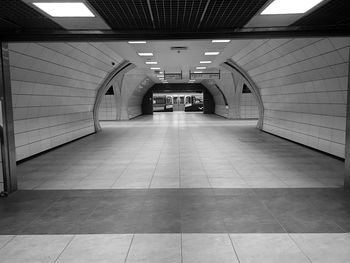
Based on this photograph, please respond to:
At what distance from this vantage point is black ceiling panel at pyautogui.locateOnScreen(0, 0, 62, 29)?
4.39m

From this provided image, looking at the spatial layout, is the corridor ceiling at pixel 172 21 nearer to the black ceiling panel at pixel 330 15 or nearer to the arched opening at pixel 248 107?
the black ceiling panel at pixel 330 15

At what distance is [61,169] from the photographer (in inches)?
334

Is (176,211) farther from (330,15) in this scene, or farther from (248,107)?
(248,107)

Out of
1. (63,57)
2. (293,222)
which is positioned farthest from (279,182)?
(63,57)

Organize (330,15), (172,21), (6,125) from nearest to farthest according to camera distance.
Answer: (330,15), (172,21), (6,125)

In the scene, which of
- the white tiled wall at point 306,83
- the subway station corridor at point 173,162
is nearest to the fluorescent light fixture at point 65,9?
the subway station corridor at point 173,162

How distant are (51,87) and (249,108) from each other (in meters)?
20.0

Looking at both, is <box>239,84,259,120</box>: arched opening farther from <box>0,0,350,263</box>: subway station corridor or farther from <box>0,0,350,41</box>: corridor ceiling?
<box>0,0,350,41</box>: corridor ceiling

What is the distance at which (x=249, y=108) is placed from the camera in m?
28.0

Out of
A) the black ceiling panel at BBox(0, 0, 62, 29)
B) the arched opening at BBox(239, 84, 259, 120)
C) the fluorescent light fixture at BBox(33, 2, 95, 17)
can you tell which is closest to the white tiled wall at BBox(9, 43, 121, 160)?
the black ceiling panel at BBox(0, 0, 62, 29)

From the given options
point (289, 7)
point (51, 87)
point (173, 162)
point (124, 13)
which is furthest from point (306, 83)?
point (51, 87)

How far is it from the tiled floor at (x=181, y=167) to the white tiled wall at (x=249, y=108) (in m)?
15.3

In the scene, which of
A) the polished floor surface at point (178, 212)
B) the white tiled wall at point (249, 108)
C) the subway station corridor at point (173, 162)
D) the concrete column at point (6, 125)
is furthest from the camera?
the white tiled wall at point (249, 108)

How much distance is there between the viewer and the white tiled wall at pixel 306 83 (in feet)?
28.8
